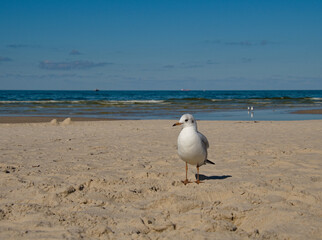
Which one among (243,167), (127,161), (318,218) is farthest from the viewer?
(127,161)

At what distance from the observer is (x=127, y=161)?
622cm

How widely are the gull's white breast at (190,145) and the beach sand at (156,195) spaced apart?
39 centimetres

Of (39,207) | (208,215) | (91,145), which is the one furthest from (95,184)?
(91,145)

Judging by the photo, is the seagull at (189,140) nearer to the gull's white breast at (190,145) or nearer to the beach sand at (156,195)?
the gull's white breast at (190,145)

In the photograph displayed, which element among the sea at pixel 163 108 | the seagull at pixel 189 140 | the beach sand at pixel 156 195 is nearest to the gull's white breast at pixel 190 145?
the seagull at pixel 189 140

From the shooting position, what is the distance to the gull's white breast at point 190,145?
4555 mm

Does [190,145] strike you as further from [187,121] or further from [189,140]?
[187,121]

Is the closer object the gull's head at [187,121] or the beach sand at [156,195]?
the beach sand at [156,195]

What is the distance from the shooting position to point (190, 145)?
457cm

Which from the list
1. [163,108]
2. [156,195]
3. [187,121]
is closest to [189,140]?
[187,121]

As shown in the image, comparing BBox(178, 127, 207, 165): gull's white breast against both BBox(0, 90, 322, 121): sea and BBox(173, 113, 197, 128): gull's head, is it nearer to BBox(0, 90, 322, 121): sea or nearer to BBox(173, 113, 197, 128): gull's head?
BBox(173, 113, 197, 128): gull's head

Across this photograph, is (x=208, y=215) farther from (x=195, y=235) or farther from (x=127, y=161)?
(x=127, y=161)

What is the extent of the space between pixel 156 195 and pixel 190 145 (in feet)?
2.59

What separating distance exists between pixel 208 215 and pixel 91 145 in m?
5.12
